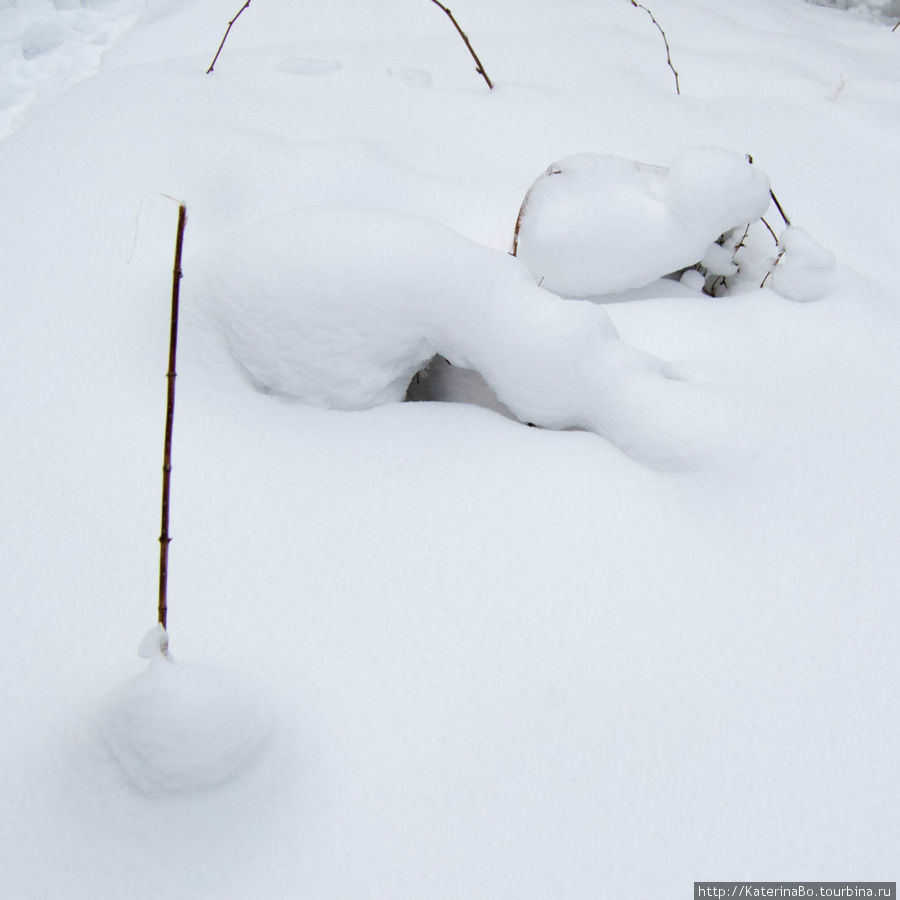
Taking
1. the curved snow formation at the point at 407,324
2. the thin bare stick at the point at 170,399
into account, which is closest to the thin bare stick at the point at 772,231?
the curved snow formation at the point at 407,324

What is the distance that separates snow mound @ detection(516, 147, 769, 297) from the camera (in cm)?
133

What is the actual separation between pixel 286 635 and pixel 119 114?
1404 mm

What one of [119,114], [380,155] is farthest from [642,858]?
[119,114]

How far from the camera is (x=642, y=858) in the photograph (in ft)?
2.37

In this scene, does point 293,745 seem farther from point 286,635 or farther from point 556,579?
point 556,579

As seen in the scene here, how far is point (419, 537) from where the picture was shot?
3.15 ft

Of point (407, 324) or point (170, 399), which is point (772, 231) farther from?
point (170, 399)

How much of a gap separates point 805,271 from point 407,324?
0.82 metres

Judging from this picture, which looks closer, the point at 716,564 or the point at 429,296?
the point at 716,564

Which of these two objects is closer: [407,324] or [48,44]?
[407,324]

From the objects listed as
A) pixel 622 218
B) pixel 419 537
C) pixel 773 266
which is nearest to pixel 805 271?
pixel 773 266

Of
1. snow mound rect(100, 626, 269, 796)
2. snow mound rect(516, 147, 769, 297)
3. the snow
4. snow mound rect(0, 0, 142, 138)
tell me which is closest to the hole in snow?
the snow

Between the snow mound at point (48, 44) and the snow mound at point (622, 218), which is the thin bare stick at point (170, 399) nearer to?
the snow mound at point (622, 218)

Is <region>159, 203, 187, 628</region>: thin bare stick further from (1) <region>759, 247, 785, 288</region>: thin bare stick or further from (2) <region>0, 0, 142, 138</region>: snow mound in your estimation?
(2) <region>0, 0, 142, 138</region>: snow mound
